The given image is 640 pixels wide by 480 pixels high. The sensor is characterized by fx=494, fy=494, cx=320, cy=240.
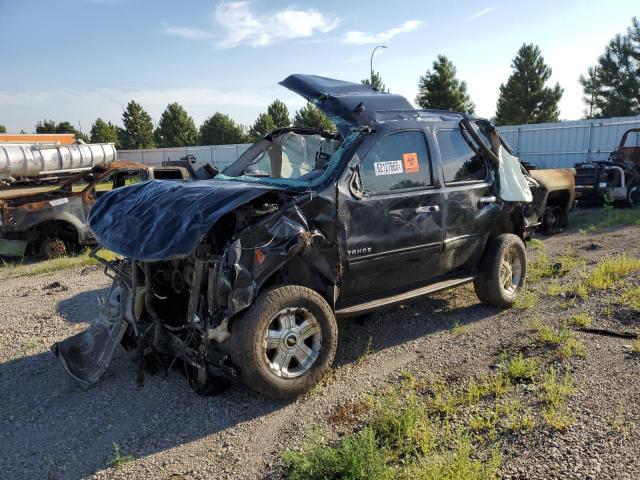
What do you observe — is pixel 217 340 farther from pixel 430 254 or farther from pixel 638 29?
pixel 638 29

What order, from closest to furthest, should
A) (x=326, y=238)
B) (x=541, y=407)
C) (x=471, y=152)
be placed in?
(x=541, y=407), (x=326, y=238), (x=471, y=152)

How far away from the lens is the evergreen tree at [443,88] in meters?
31.2

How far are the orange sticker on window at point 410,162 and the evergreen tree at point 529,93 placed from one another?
33.7 m

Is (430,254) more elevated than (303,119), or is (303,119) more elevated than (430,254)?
(303,119)

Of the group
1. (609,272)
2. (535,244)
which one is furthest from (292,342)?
(535,244)

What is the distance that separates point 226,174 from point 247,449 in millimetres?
3176

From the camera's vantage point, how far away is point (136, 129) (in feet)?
162

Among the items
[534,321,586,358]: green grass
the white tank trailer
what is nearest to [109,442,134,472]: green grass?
[534,321,586,358]: green grass

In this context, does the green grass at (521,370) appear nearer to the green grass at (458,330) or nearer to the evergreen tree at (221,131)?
the green grass at (458,330)

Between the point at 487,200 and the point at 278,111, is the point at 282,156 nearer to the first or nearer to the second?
the point at 487,200

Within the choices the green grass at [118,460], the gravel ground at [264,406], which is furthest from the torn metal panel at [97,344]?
the green grass at [118,460]

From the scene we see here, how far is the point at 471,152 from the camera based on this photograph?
504cm

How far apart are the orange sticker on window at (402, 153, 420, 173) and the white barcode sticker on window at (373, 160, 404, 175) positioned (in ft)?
→ 0.20

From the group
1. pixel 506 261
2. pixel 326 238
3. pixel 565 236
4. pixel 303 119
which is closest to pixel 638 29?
pixel 303 119
